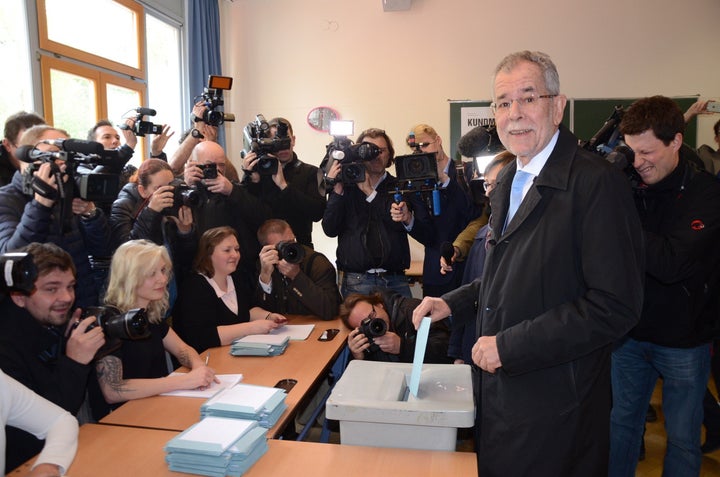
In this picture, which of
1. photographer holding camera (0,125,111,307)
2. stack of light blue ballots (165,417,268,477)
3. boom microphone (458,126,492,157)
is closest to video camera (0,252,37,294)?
stack of light blue ballots (165,417,268,477)

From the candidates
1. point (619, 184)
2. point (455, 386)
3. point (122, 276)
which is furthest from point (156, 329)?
point (619, 184)

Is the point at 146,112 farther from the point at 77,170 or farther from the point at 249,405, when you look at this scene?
the point at 249,405

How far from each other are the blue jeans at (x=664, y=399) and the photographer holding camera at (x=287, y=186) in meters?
2.00

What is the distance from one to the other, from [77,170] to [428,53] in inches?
173

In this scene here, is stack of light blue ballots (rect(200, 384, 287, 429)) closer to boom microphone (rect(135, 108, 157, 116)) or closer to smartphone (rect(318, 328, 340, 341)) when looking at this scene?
smartphone (rect(318, 328, 340, 341))

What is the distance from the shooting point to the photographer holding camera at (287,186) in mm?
3304

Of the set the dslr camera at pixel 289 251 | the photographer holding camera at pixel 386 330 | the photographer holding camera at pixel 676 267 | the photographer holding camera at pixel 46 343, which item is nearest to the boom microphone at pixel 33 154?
the photographer holding camera at pixel 46 343

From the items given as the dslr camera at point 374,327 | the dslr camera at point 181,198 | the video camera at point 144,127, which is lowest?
the dslr camera at point 374,327

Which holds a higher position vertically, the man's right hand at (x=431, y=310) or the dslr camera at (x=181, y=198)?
the dslr camera at (x=181, y=198)

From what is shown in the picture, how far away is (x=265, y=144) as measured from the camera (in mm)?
3215

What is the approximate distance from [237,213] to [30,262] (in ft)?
6.33

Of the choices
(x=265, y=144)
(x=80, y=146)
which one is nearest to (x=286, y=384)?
(x=80, y=146)

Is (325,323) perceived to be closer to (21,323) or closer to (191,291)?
(191,291)

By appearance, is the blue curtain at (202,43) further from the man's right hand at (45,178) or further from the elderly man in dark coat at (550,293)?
the elderly man in dark coat at (550,293)
